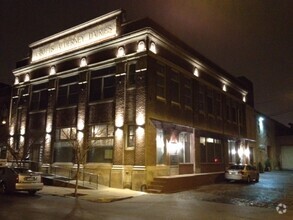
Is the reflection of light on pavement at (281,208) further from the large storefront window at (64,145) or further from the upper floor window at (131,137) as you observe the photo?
the large storefront window at (64,145)

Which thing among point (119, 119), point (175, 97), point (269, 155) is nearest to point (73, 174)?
point (119, 119)

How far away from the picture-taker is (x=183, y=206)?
1396 centimetres

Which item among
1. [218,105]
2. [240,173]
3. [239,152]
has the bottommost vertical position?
[240,173]

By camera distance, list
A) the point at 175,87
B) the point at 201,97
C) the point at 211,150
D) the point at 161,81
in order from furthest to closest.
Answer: the point at 211,150
the point at 201,97
the point at 175,87
the point at 161,81

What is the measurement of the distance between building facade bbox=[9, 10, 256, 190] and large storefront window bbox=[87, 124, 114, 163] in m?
0.07

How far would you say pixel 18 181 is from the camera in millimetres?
16375

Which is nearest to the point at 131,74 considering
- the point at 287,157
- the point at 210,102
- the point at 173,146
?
the point at 173,146

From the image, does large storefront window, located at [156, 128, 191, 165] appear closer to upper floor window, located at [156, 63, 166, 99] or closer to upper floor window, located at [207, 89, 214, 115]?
upper floor window, located at [156, 63, 166, 99]

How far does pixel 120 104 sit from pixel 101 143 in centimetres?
326

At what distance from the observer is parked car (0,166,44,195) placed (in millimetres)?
16406

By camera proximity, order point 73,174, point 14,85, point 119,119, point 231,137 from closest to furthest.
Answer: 1. point 119,119
2. point 73,174
3. point 14,85
4. point 231,137

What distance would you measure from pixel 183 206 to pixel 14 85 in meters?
23.4

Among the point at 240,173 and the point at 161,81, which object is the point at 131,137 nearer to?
the point at 161,81

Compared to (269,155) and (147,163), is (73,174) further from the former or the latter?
(269,155)
